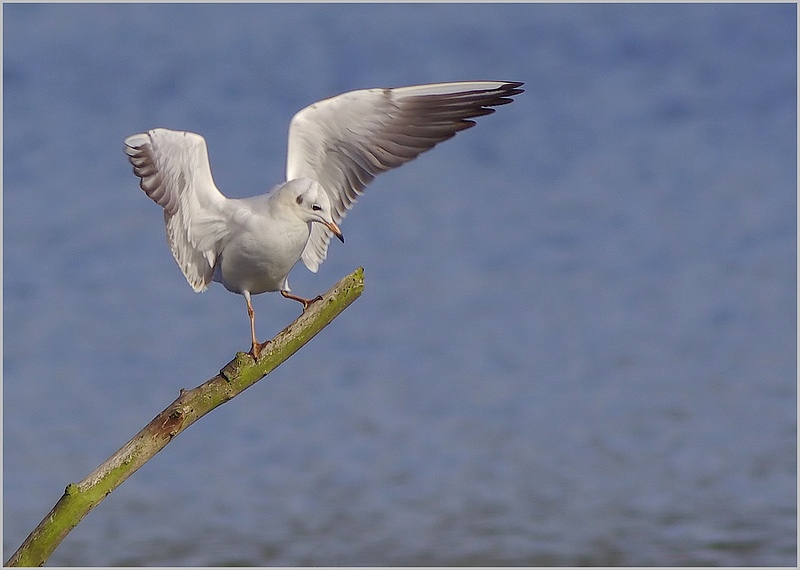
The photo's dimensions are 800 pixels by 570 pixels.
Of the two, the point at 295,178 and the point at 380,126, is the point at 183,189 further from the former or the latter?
the point at 380,126

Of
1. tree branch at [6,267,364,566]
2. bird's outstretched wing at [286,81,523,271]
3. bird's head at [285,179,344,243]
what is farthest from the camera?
bird's outstretched wing at [286,81,523,271]

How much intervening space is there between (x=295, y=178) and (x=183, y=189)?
481mm

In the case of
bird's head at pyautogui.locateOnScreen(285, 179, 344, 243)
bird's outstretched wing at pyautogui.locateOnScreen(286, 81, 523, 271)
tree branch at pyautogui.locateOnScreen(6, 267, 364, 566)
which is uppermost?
bird's outstretched wing at pyautogui.locateOnScreen(286, 81, 523, 271)

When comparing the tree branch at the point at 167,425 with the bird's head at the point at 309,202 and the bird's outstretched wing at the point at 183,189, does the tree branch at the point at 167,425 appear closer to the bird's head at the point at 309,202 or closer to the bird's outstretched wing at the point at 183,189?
the bird's head at the point at 309,202

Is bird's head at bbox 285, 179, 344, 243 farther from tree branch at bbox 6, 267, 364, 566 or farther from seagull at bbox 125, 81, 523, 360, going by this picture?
tree branch at bbox 6, 267, 364, 566

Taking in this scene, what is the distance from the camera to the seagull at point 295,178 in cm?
538

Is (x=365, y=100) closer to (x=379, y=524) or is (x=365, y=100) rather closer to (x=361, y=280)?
(x=361, y=280)

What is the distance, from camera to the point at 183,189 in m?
5.52

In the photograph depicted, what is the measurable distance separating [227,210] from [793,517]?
5820 millimetres

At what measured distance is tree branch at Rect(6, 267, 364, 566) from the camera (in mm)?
4371

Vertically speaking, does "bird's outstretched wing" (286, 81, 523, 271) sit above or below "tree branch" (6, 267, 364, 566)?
above

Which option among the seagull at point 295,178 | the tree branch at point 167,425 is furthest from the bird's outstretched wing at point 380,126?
the tree branch at point 167,425

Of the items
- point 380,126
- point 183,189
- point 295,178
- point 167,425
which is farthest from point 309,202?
point 167,425

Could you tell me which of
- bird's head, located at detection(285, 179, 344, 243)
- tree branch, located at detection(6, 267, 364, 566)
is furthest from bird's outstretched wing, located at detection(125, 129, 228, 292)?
tree branch, located at detection(6, 267, 364, 566)
